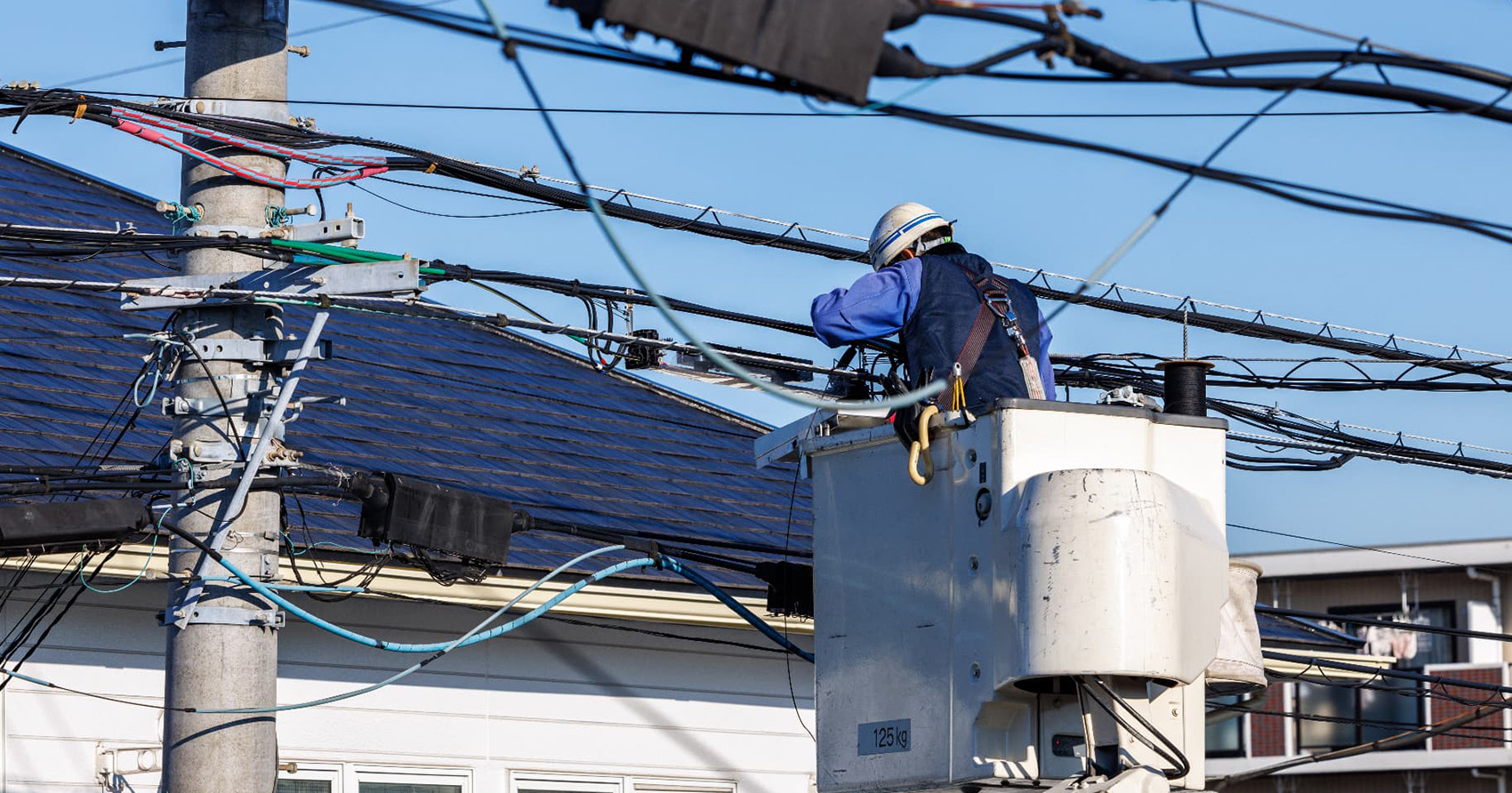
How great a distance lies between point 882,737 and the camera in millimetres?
7656

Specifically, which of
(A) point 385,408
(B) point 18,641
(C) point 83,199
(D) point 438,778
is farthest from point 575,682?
(C) point 83,199

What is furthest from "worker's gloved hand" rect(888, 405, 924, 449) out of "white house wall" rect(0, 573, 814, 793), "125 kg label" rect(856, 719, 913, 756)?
"white house wall" rect(0, 573, 814, 793)

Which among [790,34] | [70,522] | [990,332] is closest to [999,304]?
[990,332]

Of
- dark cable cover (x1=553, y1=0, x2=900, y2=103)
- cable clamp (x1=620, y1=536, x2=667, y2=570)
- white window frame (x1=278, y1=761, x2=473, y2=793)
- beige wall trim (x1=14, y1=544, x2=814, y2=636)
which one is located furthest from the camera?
white window frame (x1=278, y1=761, x2=473, y2=793)

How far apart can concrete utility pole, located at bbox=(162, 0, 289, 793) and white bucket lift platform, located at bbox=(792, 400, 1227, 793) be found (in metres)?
2.40

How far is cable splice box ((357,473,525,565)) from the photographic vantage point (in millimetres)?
9242

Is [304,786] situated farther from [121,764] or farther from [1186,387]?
[1186,387]

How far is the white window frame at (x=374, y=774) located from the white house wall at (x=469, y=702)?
4 centimetres

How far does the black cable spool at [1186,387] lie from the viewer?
900cm

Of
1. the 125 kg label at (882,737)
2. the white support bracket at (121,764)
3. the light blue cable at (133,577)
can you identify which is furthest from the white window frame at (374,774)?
the 125 kg label at (882,737)

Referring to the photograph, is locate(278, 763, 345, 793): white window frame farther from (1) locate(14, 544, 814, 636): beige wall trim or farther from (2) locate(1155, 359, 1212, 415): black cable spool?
(2) locate(1155, 359, 1212, 415): black cable spool

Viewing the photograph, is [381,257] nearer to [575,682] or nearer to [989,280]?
[989,280]

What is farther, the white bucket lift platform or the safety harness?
the safety harness

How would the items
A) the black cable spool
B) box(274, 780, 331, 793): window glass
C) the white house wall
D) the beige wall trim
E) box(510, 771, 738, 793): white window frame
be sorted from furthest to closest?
box(510, 771, 738, 793): white window frame, box(274, 780, 331, 793): window glass, the white house wall, the beige wall trim, the black cable spool
